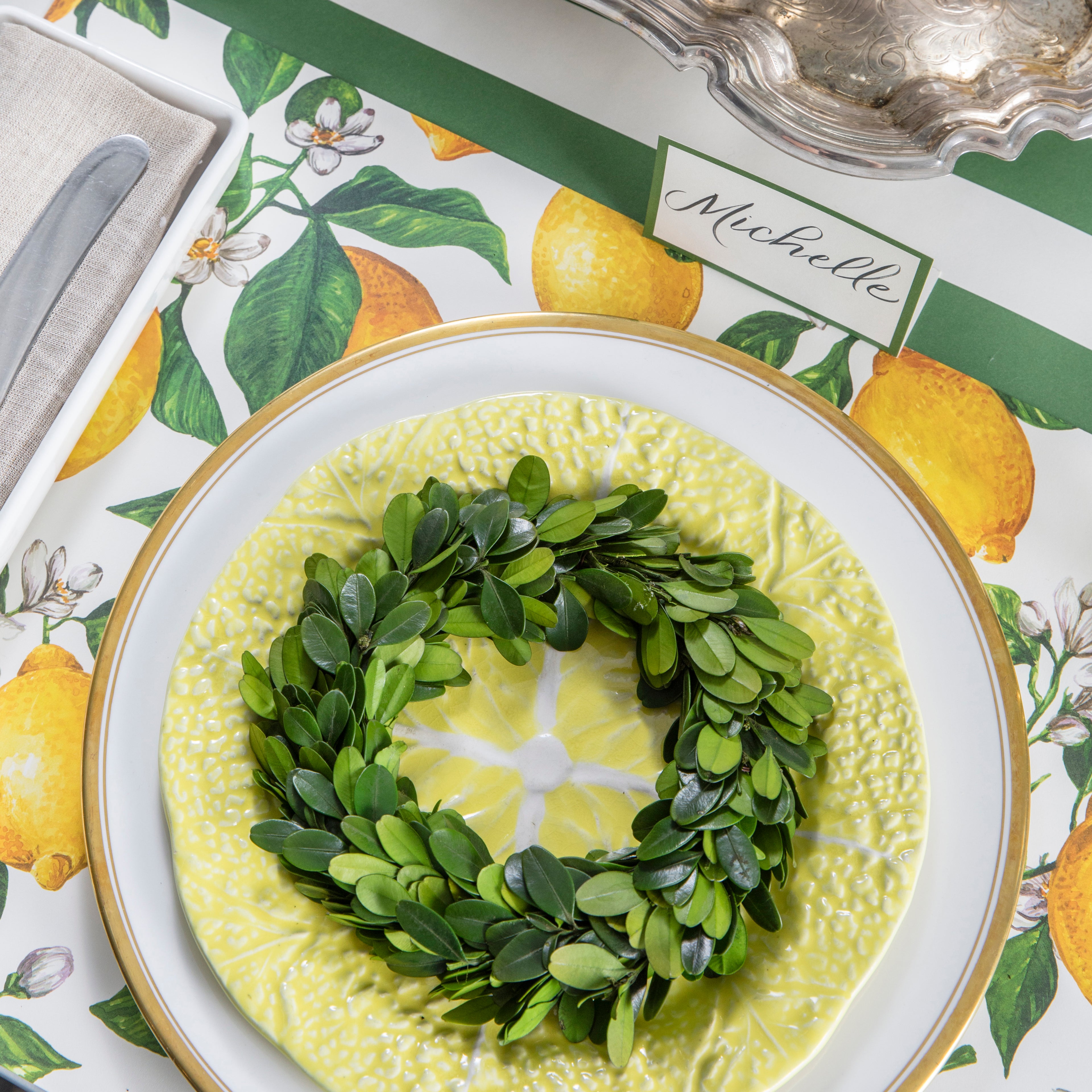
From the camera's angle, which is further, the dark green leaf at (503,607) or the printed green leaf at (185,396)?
the printed green leaf at (185,396)

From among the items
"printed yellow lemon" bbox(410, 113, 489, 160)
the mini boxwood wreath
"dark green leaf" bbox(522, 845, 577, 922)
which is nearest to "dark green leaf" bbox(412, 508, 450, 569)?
the mini boxwood wreath

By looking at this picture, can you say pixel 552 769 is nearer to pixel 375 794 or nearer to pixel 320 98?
pixel 375 794

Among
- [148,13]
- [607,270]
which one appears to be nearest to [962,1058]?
[607,270]

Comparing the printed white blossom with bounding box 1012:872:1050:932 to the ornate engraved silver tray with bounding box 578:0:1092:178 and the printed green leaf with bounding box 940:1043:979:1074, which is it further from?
the ornate engraved silver tray with bounding box 578:0:1092:178

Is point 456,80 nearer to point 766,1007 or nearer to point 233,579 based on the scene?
point 233,579

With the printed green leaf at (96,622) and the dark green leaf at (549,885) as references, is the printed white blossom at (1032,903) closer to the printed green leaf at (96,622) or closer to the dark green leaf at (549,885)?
the dark green leaf at (549,885)

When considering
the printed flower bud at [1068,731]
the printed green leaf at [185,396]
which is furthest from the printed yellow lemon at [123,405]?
the printed flower bud at [1068,731]

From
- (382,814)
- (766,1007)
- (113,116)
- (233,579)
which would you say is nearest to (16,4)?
A: (113,116)
